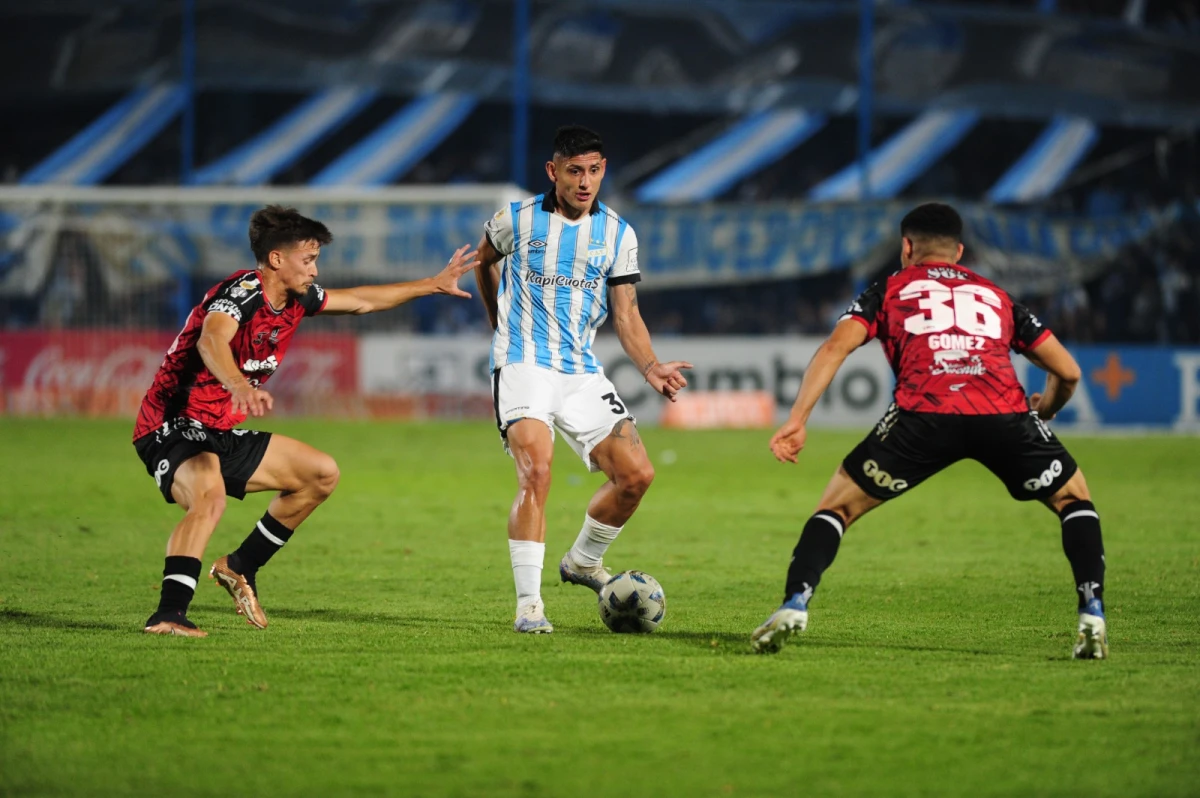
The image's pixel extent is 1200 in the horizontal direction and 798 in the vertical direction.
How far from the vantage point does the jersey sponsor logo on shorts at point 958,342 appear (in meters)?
6.14

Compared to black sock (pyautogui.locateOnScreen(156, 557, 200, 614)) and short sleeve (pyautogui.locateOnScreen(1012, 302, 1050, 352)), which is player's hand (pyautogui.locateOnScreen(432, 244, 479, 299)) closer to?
black sock (pyautogui.locateOnScreen(156, 557, 200, 614))

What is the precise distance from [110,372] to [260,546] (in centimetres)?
1769

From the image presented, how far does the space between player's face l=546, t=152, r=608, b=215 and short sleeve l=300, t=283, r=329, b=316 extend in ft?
4.04

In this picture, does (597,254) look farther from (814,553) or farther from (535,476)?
(814,553)

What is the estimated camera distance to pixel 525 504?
23.0 feet

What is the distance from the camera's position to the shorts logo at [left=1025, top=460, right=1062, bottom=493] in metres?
6.16

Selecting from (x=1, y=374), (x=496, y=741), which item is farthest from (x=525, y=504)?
(x=1, y=374)

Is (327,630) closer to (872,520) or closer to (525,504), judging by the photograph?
(525,504)

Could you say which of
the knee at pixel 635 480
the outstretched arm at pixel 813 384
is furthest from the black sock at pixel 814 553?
the knee at pixel 635 480

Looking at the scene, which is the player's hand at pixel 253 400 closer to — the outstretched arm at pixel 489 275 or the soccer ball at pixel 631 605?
the outstretched arm at pixel 489 275

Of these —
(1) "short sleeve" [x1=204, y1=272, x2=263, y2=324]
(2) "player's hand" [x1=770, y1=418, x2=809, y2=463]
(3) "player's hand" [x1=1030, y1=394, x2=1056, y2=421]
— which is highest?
(1) "short sleeve" [x1=204, y1=272, x2=263, y2=324]

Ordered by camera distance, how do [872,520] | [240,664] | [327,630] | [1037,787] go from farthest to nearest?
[872,520]
[327,630]
[240,664]
[1037,787]

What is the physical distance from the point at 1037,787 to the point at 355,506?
915 centimetres

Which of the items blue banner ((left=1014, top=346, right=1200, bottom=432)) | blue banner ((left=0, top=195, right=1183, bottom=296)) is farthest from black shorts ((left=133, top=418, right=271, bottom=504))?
blue banner ((left=0, top=195, right=1183, bottom=296))
